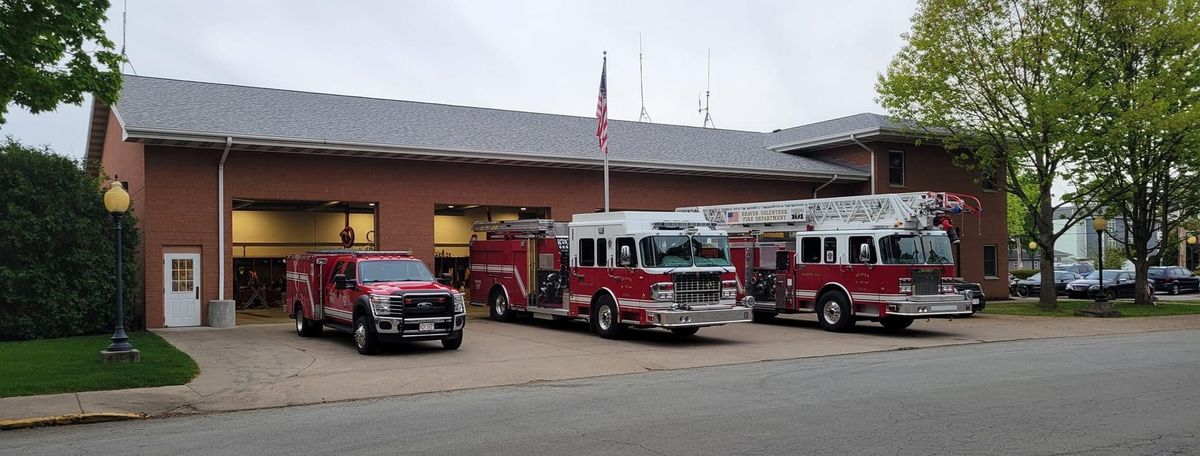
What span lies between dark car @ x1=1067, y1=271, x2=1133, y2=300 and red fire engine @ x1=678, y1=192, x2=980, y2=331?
24.4m

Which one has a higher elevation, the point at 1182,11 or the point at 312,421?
the point at 1182,11

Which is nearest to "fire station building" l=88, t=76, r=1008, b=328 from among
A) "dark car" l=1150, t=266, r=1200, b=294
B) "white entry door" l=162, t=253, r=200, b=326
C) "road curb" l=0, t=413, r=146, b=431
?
"white entry door" l=162, t=253, r=200, b=326

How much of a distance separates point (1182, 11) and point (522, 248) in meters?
22.9

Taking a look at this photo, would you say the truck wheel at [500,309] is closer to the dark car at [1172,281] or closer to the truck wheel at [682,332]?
the truck wheel at [682,332]

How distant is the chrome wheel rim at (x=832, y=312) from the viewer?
2188 centimetres

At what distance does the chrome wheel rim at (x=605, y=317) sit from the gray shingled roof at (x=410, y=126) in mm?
8150

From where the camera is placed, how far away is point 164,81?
27609 mm

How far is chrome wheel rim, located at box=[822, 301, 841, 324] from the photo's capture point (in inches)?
861

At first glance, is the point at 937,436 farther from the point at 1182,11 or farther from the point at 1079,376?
the point at 1182,11

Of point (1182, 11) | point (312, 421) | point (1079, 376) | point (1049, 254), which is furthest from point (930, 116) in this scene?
point (312, 421)

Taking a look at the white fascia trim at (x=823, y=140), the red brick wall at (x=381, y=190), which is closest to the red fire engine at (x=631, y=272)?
→ the red brick wall at (x=381, y=190)

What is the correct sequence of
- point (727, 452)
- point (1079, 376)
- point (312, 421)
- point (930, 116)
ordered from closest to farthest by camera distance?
1. point (727, 452)
2. point (312, 421)
3. point (1079, 376)
4. point (930, 116)

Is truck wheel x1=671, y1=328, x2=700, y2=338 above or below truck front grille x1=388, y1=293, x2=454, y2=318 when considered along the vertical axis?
below

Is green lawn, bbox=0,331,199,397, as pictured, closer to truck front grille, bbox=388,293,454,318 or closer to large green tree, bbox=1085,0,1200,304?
truck front grille, bbox=388,293,454,318
